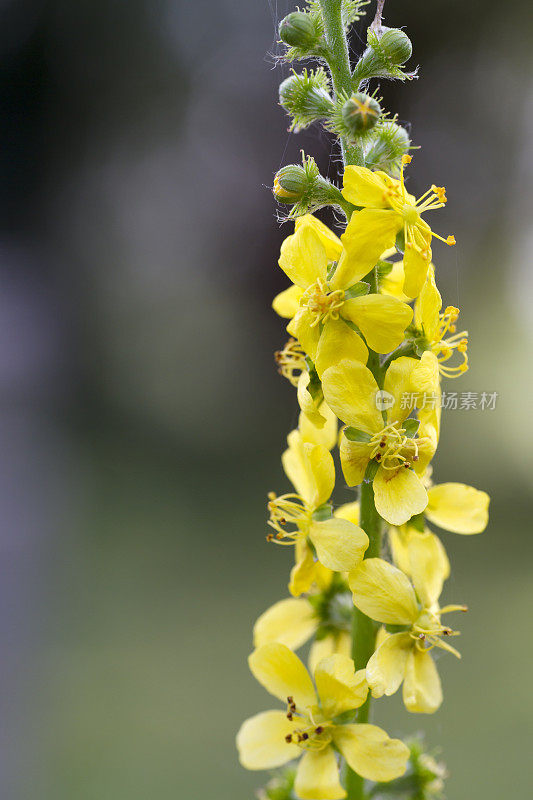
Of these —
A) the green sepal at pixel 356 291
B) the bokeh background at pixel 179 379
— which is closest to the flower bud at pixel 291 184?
the green sepal at pixel 356 291

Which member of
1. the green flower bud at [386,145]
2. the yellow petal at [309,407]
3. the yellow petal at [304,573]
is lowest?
the yellow petal at [304,573]

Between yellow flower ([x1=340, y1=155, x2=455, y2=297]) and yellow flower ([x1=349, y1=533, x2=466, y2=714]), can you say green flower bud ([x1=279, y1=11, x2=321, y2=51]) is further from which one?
yellow flower ([x1=349, y1=533, x2=466, y2=714])

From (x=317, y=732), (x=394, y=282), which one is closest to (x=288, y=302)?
(x=394, y=282)

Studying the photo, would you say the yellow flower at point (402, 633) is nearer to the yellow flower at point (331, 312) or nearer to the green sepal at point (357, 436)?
the green sepal at point (357, 436)

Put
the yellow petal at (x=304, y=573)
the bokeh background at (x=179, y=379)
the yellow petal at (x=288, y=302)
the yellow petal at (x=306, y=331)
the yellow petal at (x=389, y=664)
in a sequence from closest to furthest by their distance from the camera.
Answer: the yellow petal at (x=389, y=664)
the yellow petal at (x=306, y=331)
the yellow petal at (x=304, y=573)
the yellow petal at (x=288, y=302)
the bokeh background at (x=179, y=379)

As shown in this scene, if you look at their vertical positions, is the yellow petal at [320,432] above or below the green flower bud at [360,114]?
below

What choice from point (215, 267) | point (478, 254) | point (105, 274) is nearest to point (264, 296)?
point (215, 267)

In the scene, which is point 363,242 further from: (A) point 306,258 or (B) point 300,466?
(B) point 300,466
